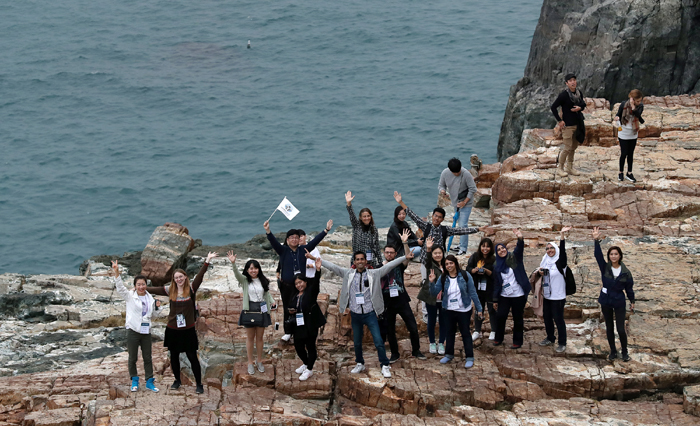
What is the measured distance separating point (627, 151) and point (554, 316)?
8696 mm

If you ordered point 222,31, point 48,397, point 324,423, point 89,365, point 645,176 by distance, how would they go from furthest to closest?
point 222,31, point 645,176, point 89,365, point 48,397, point 324,423

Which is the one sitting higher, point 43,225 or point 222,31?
point 222,31

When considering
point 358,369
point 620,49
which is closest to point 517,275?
Answer: point 358,369

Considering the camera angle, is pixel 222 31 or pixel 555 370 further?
A: pixel 222 31

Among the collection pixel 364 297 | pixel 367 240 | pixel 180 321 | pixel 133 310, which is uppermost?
pixel 367 240

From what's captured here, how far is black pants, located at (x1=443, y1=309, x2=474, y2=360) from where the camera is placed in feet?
47.0

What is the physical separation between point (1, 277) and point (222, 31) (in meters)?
53.9

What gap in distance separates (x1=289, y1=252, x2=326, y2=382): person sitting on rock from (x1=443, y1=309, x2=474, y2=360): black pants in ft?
7.00

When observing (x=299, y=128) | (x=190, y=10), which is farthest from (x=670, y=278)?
(x=190, y=10)

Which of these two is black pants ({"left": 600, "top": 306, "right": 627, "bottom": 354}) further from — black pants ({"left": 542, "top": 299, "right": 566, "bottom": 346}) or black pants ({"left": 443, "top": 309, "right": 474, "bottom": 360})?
black pants ({"left": 443, "top": 309, "right": 474, "bottom": 360})

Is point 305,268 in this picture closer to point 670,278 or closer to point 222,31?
point 670,278

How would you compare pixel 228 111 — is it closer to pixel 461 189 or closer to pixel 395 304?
pixel 461 189

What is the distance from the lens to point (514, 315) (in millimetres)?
15070

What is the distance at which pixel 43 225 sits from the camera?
45.1 metres
